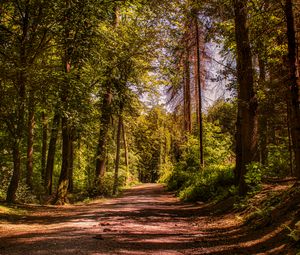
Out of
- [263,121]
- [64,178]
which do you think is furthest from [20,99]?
[263,121]

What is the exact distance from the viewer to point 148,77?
2623cm

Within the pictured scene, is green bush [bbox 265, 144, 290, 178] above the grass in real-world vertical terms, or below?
above

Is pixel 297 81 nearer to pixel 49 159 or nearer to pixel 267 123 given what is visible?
pixel 267 123

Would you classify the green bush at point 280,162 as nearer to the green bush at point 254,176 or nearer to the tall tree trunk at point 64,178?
the green bush at point 254,176

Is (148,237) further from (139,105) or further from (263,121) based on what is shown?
(139,105)

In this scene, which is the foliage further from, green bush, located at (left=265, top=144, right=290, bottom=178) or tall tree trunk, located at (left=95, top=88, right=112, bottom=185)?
tall tree trunk, located at (left=95, top=88, right=112, bottom=185)

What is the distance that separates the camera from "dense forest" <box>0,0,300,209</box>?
11383 mm

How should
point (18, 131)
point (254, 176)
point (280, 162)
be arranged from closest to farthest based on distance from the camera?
point (254, 176)
point (18, 131)
point (280, 162)

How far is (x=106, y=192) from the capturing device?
23.2m

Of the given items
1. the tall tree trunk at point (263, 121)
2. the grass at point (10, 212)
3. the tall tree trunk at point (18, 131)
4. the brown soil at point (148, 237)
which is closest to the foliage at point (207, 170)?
the tall tree trunk at point (263, 121)

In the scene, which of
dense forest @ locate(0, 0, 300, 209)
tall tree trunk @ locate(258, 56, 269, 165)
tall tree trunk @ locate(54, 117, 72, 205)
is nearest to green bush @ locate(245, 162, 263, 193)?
dense forest @ locate(0, 0, 300, 209)

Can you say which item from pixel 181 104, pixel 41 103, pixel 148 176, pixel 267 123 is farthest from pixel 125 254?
pixel 148 176

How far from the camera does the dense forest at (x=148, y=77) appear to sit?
11383 mm

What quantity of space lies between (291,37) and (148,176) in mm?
72952
